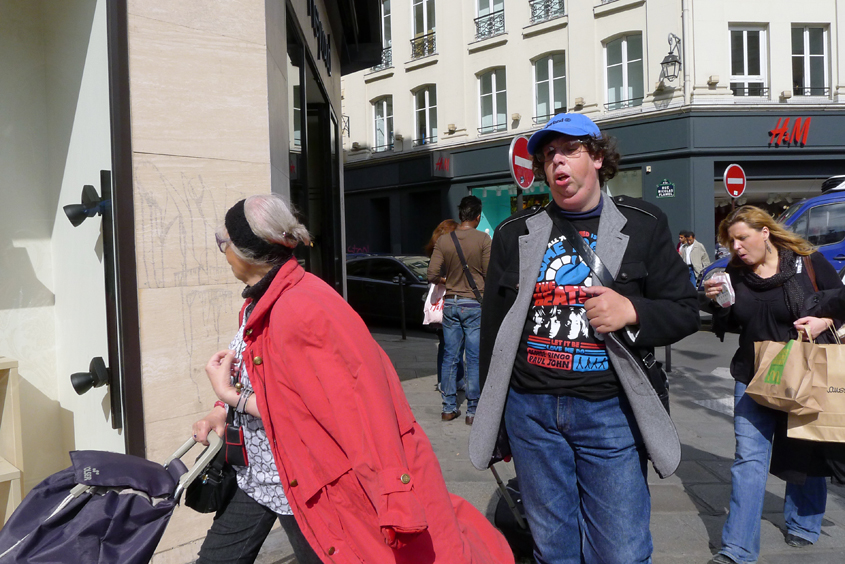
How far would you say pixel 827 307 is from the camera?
11.6ft

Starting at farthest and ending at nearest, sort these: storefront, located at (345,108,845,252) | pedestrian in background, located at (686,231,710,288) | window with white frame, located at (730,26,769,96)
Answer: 1. window with white frame, located at (730,26,769,96)
2. storefront, located at (345,108,845,252)
3. pedestrian in background, located at (686,231,710,288)

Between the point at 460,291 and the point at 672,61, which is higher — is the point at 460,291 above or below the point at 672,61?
below

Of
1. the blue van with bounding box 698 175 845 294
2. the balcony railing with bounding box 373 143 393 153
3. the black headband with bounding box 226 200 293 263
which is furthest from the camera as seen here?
the balcony railing with bounding box 373 143 393 153

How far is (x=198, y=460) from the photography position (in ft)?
7.32

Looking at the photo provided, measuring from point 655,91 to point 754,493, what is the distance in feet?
54.9

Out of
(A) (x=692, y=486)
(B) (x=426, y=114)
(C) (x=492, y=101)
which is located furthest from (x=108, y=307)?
(B) (x=426, y=114)

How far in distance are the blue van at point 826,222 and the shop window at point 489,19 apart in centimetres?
1273

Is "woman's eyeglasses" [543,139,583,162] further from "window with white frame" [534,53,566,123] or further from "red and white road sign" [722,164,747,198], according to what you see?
"window with white frame" [534,53,566,123]

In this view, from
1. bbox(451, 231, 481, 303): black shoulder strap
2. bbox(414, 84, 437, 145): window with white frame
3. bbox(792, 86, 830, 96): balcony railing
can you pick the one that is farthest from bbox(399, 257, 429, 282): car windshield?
bbox(792, 86, 830, 96): balcony railing

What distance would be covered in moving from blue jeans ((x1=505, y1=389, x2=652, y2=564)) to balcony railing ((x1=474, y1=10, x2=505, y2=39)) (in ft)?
69.1

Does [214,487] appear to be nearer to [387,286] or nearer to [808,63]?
[387,286]

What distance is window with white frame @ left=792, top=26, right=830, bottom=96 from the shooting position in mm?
18578

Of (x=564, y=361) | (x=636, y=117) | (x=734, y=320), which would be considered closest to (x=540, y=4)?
(x=636, y=117)

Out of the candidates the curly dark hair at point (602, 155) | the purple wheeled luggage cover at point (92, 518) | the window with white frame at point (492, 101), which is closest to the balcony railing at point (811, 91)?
the window with white frame at point (492, 101)
